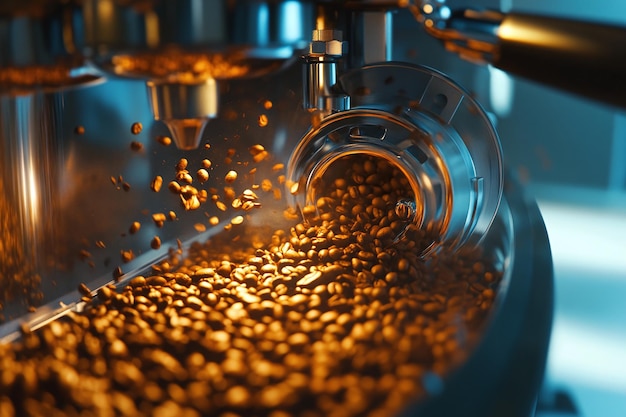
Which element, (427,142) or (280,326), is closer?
(280,326)

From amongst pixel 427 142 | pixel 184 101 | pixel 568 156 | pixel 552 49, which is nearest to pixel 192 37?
pixel 184 101

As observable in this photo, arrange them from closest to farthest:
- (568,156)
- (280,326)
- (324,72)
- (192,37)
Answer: (192,37) < (280,326) < (324,72) < (568,156)

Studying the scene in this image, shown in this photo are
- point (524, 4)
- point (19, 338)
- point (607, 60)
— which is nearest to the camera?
point (607, 60)

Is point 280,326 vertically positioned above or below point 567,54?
below

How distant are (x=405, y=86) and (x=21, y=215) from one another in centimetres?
33

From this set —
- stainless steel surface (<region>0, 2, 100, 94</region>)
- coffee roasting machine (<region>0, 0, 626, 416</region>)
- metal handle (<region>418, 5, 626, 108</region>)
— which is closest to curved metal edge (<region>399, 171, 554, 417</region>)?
coffee roasting machine (<region>0, 0, 626, 416</region>)

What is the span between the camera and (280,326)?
0.48m

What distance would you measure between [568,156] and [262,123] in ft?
1.29

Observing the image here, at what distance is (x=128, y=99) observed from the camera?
63cm

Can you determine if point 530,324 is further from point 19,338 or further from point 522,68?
point 19,338

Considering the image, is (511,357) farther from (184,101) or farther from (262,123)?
(262,123)

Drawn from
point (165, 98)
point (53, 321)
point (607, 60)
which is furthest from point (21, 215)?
point (607, 60)

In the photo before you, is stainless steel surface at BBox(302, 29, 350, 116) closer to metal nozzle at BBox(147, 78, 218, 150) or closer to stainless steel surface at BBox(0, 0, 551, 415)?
stainless steel surface at BBox(0, 0, 551, 415)

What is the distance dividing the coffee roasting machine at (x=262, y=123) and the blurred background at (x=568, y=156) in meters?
0.11
